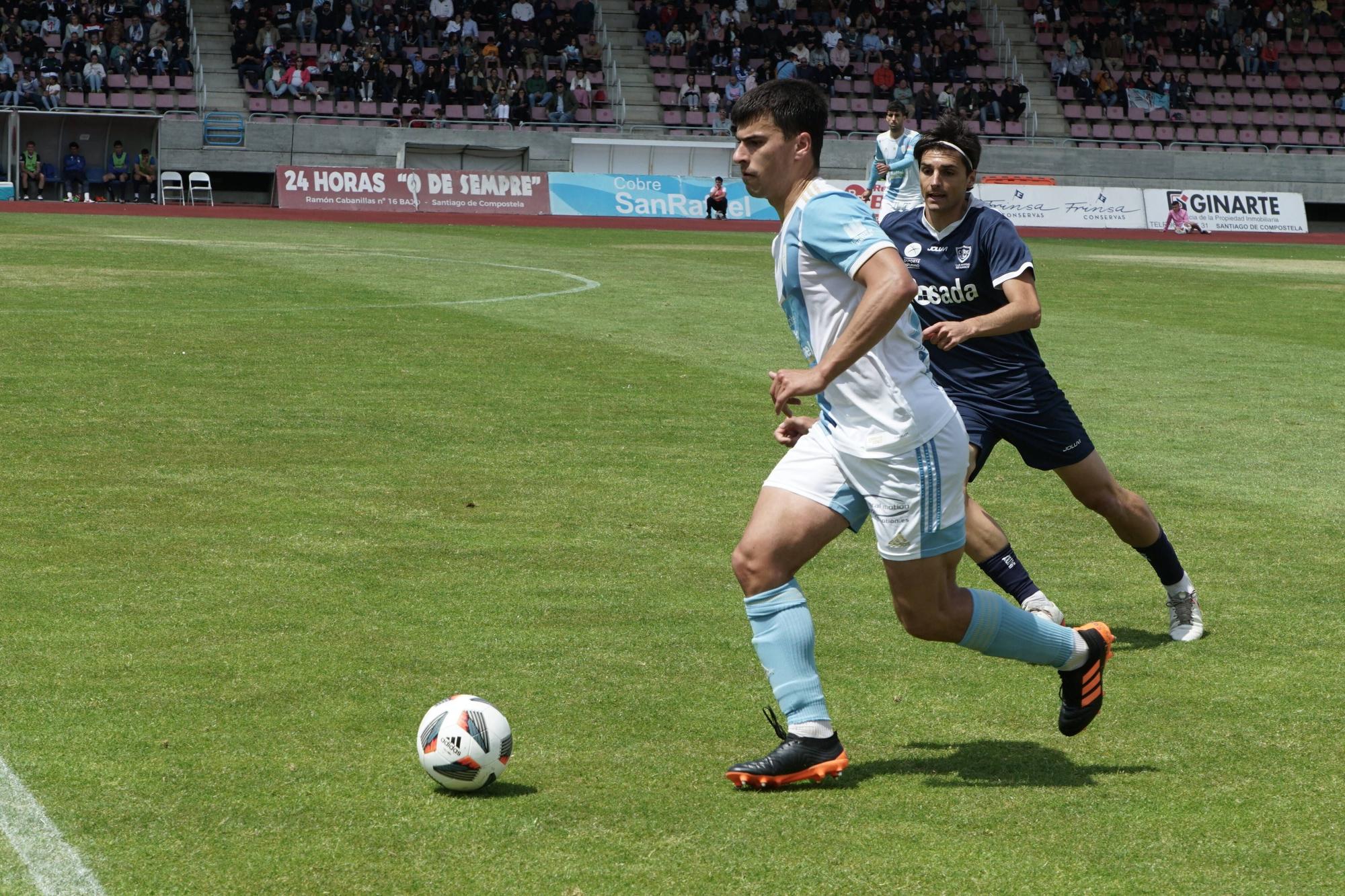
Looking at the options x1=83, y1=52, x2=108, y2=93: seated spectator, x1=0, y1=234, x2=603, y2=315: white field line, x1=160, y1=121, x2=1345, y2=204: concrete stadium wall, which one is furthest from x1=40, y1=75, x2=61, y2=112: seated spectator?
x1=0, y1=234, x2=603, y2=315: white field line

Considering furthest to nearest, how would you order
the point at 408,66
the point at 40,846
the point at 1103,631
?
the point at 408,66 < the point at 1103,631 < the point at 40,846

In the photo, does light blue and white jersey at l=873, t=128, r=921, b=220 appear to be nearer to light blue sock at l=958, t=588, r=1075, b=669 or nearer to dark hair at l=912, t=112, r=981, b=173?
dark hair at l=912, t=112, r=981, b=173

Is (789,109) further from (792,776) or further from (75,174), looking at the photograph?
(75,174)

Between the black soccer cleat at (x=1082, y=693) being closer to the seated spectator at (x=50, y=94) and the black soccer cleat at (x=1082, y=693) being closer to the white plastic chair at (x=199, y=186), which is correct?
the white plastic chair at (x=199, y=186)

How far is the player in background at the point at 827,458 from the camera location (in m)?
4.57

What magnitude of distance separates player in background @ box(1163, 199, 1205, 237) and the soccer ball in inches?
1627

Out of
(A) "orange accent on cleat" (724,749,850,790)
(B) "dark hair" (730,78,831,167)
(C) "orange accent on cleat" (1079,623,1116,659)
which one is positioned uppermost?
(B) "dark hair" (730,78,831,167)

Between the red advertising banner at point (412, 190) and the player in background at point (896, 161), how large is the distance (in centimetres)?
2228

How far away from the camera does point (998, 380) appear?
6.50 meters

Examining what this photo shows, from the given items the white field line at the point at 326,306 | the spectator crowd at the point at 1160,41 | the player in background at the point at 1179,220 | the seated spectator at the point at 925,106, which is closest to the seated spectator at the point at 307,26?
the seated spectator at the point at 925,106

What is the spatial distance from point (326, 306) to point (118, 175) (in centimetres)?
2465

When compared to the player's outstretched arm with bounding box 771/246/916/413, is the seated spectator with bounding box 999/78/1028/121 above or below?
above

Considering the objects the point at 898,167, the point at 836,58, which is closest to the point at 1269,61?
the point at 836,58

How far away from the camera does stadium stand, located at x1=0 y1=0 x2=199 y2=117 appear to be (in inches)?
1519
